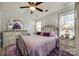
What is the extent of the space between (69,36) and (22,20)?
836 millimetres

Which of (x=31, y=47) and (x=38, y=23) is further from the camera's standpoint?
(x=38, y=23)

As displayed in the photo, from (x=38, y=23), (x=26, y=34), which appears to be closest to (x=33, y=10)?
(x=38, y=23)

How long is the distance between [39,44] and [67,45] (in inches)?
18.8

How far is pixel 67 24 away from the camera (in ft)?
6.96

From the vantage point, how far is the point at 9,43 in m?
2.09

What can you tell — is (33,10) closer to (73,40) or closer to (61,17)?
(61,17)

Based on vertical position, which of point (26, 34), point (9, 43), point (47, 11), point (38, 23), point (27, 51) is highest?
point (47, 11)

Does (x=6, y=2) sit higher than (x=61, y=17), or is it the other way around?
(x=6, y=2)

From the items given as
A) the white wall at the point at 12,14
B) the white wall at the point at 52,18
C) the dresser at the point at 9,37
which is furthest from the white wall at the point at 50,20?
the dresser at the point at 9,37

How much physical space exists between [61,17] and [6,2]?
96 centimetres

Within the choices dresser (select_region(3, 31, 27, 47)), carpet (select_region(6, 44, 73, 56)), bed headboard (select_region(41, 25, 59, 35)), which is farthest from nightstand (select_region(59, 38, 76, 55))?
dresser (select_region(3, 31, 27, 47))

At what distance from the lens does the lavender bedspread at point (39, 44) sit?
2.02 meters

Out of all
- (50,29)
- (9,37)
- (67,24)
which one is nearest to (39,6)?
(50,29)

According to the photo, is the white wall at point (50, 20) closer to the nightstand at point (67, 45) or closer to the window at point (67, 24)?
the window at point (67, 24)
